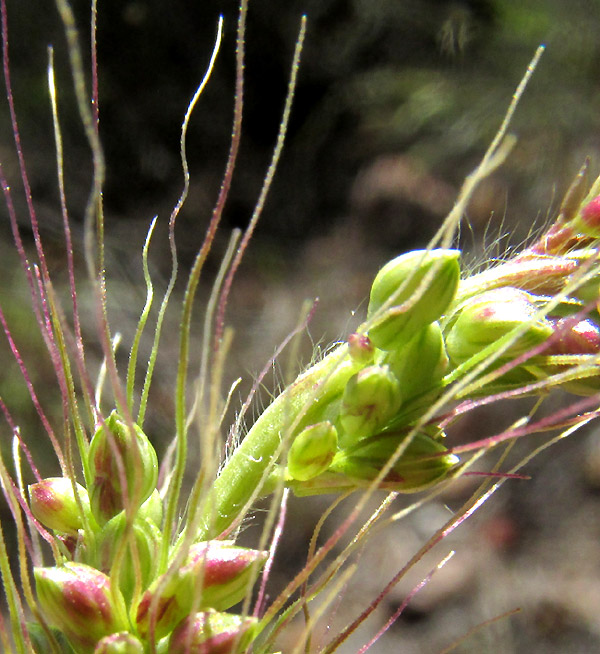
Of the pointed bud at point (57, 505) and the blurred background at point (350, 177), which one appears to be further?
the blurred background at point (350, 177)

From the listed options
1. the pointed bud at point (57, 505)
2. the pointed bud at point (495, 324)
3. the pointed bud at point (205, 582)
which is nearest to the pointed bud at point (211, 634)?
the pointed bud at point (205, 582)

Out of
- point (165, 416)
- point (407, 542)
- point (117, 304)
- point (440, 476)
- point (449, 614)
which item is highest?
point (440, 476)

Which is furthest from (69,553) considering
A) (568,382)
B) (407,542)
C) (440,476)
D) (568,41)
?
(568,41)

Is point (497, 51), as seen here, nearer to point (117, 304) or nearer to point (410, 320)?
point (117, 304)

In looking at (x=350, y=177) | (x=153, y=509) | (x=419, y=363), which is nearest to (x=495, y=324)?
(x=419, y=363)

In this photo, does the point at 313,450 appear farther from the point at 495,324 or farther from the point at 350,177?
the point at 350,177

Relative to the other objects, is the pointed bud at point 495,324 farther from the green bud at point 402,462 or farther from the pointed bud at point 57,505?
the pointed bud at point 57,505
